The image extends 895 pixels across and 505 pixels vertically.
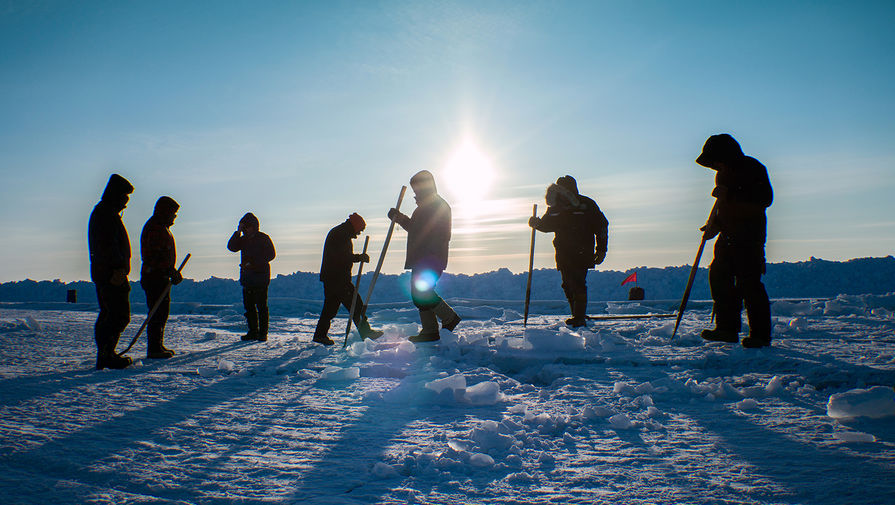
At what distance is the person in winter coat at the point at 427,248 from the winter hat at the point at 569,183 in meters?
2.10

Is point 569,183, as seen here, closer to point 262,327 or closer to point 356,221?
point 356,221

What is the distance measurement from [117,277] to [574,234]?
515 centimetres

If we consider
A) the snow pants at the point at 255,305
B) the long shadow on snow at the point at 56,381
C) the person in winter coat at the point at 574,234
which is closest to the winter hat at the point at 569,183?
the person in winter coat at the point at 574,234

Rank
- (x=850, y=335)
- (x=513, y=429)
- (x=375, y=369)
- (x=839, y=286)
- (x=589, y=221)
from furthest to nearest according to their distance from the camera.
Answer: (x=839, y=286), (x=589, y=221), (x=850, y=335), (x=375, y=369), (x=513, y=429)

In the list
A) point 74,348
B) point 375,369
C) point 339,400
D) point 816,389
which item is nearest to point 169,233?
point 74,348

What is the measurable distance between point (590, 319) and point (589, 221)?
1415mm

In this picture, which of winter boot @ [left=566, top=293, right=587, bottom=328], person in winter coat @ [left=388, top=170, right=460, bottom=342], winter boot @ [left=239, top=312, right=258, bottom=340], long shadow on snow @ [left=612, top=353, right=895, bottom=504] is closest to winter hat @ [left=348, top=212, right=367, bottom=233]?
person in winter coat @ [left=388, top=170, right=460, bottom=342]

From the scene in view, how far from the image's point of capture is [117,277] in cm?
444

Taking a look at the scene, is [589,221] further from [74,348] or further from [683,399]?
[74,348]

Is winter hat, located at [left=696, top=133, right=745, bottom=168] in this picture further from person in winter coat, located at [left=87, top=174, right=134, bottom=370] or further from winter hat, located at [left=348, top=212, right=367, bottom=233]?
person in winter coat, located at [left=87, top=174, right=134, bottom=370]

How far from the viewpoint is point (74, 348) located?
564 centimetres

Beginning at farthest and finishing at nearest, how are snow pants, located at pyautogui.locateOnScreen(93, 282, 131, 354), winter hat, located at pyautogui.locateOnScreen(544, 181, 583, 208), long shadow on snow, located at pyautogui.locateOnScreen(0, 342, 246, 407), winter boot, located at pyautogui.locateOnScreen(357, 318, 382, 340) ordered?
winter hat, located at pyautogui.locateOnScreen(544, 181, 583, 208) < winter boot, located at pyautogui.locateOnScreen(357, 318, 382, 340) < snow pants, located at pyautogui.locateOnScreen(93, 282, 131, 354) < long shadow on snow, located at pyautogui.locateOnScreen(0, 342, 246, 407)

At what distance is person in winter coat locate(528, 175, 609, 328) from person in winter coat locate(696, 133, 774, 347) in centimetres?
215

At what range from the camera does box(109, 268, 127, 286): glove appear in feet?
14.5
